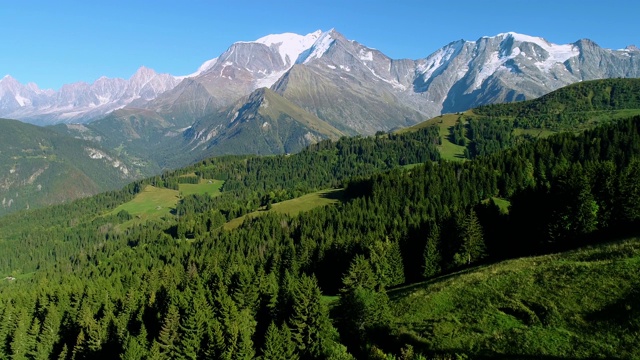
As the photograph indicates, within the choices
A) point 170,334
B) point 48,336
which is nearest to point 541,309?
point 170,334

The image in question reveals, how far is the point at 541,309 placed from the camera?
42.6 meters

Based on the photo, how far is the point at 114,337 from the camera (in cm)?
7550

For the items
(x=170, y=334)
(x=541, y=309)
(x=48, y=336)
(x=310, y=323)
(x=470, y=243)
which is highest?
(x=470, y=243)

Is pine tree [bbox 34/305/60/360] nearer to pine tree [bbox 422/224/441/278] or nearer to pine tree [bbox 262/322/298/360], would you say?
pine tree [bbox 262/322/298/360]

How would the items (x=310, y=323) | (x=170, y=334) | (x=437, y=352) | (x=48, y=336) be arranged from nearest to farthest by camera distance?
1. (x=437, y=352)
2. (x=310, y=323)
3. (x=170, y=334)
4. (x=48, y=336)

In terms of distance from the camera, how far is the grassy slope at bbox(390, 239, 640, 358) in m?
36.9

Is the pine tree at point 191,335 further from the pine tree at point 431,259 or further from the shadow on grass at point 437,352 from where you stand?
the pine tree at point 431,259

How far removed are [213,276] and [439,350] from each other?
2532 inches

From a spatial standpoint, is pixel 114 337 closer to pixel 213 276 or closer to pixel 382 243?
pixel 213 276

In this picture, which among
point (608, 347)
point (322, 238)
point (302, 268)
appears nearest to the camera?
point (608, 347)

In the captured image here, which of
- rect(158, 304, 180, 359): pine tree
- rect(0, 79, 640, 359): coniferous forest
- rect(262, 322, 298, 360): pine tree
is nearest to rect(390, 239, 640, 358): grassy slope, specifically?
rect(0, 79, 640, 359): coniferous forest

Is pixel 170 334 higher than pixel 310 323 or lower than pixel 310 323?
lower

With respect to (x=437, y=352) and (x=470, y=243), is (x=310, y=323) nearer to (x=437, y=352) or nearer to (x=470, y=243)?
(x=437, y=352)

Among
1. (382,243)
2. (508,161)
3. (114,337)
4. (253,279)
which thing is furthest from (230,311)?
(508,161)
